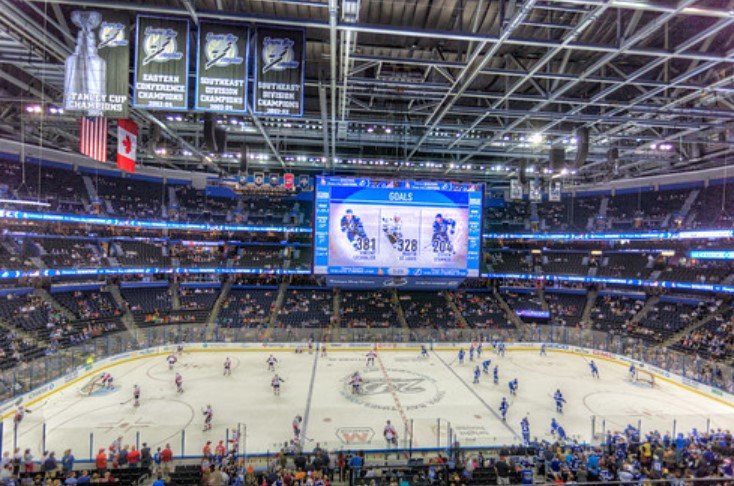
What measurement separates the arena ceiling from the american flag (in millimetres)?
1913

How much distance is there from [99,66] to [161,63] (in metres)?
1.37

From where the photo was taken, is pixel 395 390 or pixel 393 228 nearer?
pixel 395 390

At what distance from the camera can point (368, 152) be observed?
31375mm

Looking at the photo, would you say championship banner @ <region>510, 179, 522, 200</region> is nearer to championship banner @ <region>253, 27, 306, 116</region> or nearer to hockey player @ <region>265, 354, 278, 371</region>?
hockey player @ <region>265, 354, 278, 371</region>

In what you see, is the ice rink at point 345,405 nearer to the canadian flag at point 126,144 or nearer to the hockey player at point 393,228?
the hockey player at point 393,228

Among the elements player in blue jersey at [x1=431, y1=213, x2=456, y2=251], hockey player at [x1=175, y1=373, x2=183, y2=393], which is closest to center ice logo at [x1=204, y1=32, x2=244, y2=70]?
hockey player at [x1=175, y1=373, x2=183, y2=393]

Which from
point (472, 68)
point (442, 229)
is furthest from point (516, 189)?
point (472, 68)

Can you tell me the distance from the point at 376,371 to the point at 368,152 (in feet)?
52.9

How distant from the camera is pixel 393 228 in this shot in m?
25.8

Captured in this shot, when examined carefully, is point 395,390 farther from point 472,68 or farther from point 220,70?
point 220,70

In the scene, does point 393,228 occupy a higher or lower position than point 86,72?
lower

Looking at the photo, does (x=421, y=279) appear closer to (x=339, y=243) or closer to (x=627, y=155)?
(x=339, y=243)

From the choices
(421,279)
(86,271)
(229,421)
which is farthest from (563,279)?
(86,271)

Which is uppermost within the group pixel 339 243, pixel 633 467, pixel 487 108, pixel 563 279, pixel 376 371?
pixel 487 108
